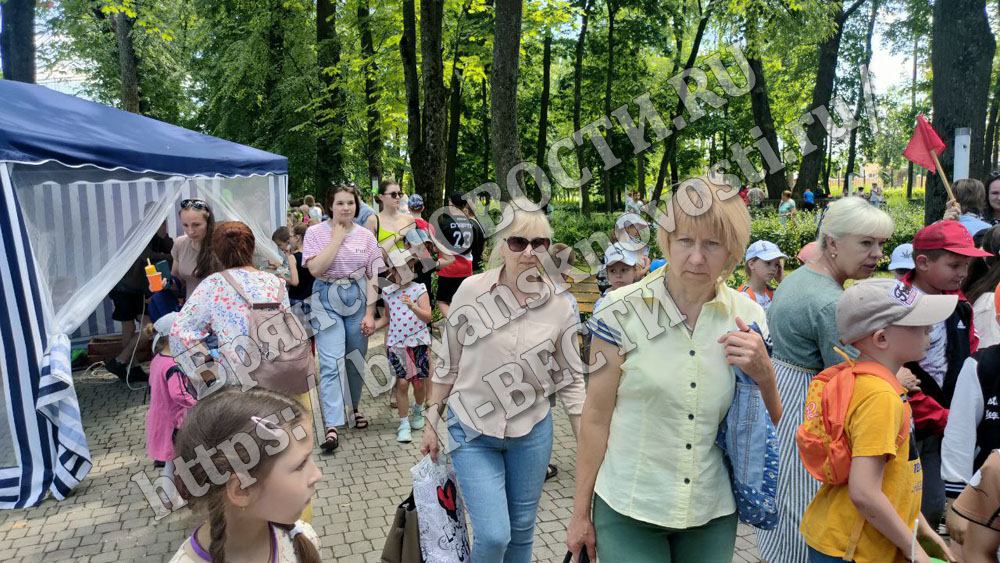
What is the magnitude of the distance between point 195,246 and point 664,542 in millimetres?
4660

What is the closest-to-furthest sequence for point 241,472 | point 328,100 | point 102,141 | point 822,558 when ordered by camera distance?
point 241,472 → point 822,558 → point 102,141 → point 328,100

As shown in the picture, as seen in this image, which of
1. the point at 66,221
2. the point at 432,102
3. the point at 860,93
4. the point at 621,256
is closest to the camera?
the point at 621,256

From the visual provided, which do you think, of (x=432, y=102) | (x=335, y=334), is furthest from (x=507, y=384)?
(x=432, y=102)

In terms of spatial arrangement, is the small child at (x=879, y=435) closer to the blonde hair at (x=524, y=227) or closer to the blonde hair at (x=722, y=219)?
the blonde hair at (x=722, y=219)

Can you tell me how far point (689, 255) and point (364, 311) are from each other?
4383 mm

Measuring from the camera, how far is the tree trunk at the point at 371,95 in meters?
16.6

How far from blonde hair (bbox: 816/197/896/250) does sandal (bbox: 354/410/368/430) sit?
4.58 m

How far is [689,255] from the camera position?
85.5 inches

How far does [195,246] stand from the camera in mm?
5527

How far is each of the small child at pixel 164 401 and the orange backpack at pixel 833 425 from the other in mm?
3920

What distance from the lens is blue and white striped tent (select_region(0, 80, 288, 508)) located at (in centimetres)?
512

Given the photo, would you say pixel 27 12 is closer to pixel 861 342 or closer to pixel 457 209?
pixel 457 209

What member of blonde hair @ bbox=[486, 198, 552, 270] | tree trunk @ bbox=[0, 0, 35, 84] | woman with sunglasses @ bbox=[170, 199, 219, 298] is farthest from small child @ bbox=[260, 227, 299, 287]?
tree trunk @ bbox=[0, 0, 35, 84]

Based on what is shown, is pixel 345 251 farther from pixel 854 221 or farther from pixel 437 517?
pixel 854 221
